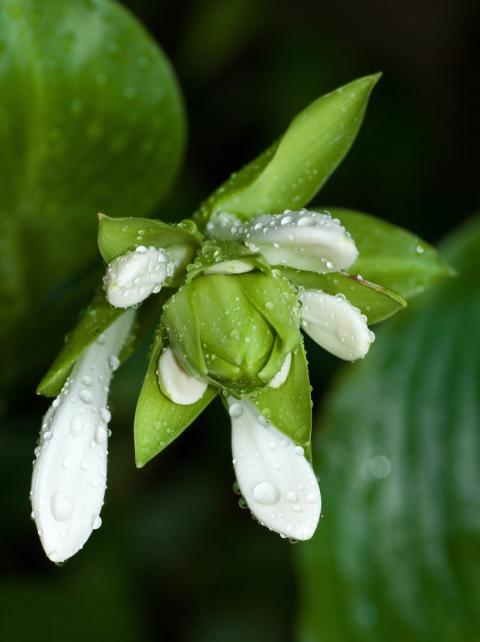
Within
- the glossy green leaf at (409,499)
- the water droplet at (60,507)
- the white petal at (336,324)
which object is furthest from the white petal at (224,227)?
the glossy green leaf at (409,499)

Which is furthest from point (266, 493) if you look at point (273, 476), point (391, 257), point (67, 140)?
point (67, 140)

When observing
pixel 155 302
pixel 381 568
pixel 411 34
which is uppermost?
pixel 155 302

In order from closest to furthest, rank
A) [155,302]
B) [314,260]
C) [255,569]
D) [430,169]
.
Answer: [314,260]
[155,302]
[255,569]
[430,169]

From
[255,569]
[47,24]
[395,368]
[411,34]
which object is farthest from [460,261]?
[411,34]

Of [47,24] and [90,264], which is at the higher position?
[47,24]

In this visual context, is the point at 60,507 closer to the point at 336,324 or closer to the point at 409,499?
the point at 336,324

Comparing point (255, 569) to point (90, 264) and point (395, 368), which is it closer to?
point (395, 368)

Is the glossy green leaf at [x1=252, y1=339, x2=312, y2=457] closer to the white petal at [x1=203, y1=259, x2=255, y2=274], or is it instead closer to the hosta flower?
the hosta flower
